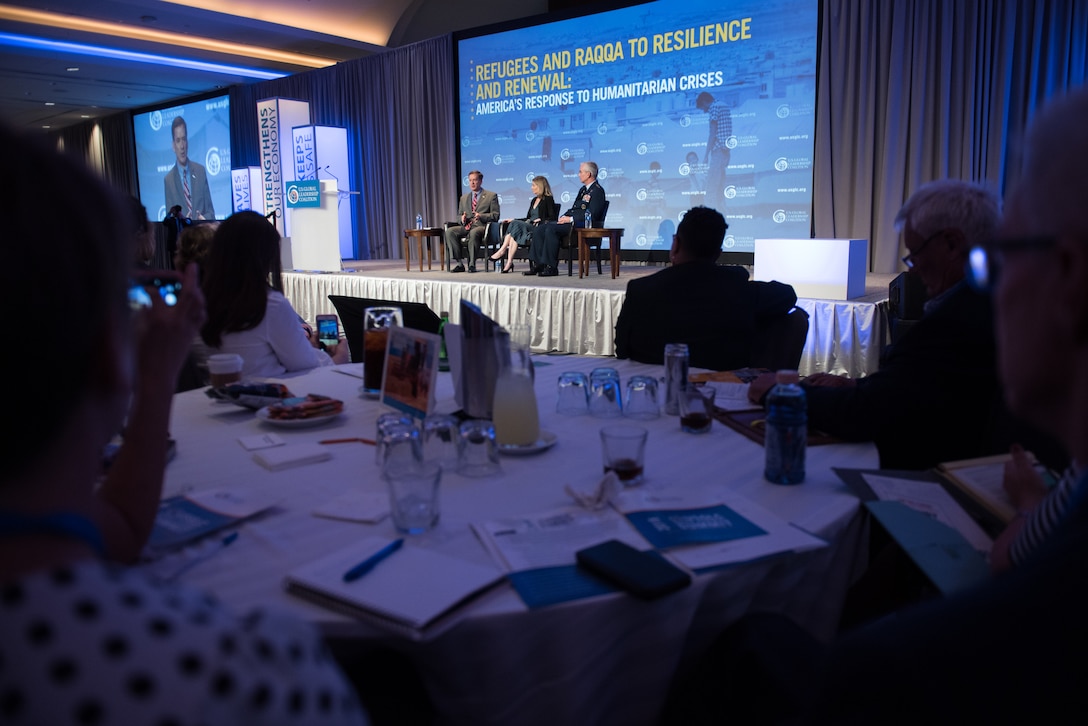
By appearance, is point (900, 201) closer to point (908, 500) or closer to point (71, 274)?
point (908, 500)

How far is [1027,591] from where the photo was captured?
0.53 meters

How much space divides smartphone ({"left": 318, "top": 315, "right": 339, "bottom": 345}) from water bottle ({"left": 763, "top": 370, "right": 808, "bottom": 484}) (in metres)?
2.25

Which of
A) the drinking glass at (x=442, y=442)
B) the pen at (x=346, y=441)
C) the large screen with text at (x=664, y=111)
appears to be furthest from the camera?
the large screen with text at (x=664, y=111)

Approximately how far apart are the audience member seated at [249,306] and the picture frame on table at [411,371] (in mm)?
750

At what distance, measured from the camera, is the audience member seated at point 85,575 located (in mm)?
394

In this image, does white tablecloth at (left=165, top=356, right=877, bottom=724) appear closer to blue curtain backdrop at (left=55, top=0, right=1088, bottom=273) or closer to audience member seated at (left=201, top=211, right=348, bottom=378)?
audience member seated at (left=201, top=211, right=348, bottom=378)

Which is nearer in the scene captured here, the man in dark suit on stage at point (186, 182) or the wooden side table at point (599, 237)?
the wooden side table at point (599, 237)

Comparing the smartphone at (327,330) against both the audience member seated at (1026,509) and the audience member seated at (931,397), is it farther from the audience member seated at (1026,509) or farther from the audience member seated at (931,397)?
the audience member seated at (1026,509)

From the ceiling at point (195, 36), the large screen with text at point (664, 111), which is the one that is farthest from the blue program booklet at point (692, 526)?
the ceiling at point (195, 36)

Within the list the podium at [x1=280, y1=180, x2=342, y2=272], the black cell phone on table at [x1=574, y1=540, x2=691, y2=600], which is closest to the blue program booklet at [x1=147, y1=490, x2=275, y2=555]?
the black cell phone on table at [x1=574, y1=540, x2=691, y2=600]

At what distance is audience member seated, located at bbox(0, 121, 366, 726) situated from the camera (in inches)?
15.5

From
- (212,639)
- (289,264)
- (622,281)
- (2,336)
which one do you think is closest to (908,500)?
(212,639)

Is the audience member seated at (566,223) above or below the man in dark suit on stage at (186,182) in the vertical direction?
below

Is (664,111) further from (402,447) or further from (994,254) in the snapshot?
(994,254)
